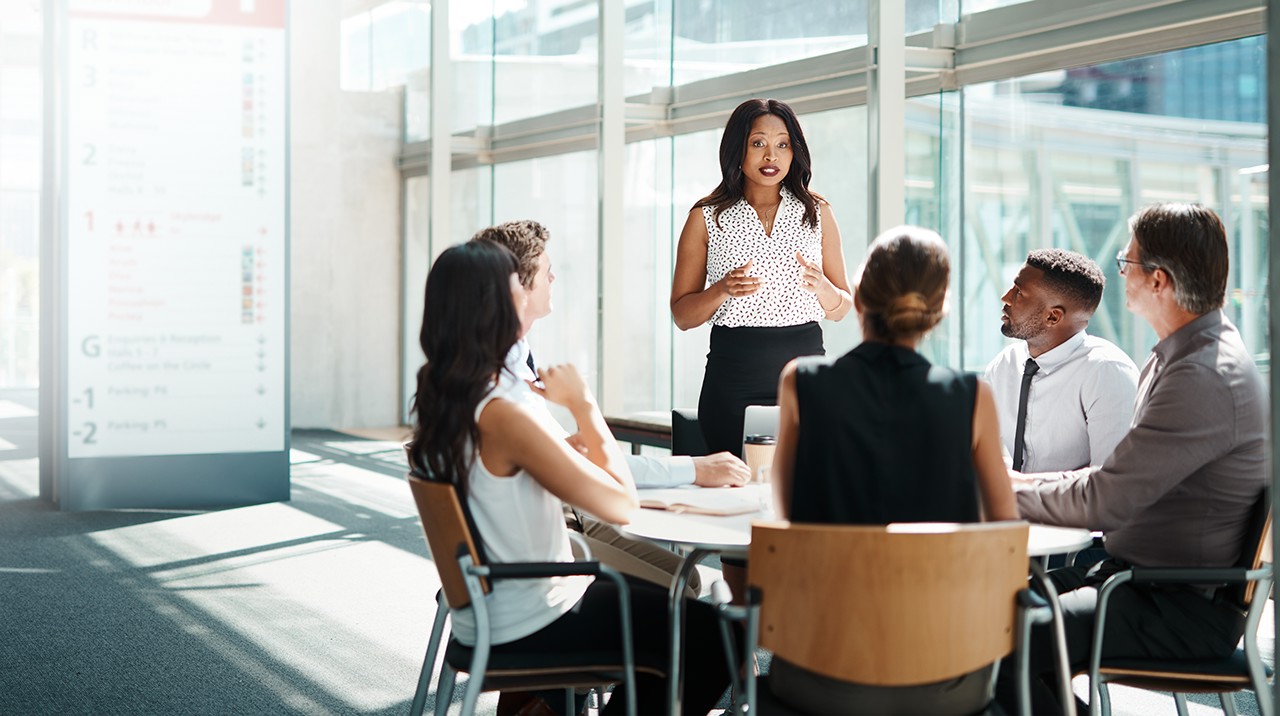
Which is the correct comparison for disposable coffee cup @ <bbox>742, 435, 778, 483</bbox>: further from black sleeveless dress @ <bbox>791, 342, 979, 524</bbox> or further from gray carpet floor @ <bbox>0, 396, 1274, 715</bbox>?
gray carpet floor @ <bbox>0, 396, 1274, 715</bbox>

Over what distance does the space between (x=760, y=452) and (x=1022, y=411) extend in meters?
0.81

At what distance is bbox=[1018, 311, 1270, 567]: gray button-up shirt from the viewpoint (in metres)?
2.32

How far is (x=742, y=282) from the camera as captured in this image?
3.40 m

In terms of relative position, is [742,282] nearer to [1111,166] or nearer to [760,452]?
[760,452]

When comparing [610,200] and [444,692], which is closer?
[444,692]

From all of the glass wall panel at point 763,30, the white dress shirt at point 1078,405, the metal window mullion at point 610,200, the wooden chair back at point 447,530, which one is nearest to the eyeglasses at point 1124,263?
the white dress shirt at point 1078,405

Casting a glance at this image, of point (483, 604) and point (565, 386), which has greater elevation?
point (565, 386)

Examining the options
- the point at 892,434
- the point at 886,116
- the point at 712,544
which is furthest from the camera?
the point at 886,116

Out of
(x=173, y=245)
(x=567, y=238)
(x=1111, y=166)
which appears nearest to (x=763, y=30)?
(x=1111, y=166)

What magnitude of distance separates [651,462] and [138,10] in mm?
5403

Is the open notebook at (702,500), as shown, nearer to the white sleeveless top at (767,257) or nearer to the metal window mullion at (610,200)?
the white sleeveless top at (767,257)

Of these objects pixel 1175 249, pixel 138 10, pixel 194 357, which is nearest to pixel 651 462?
pixel 1175 249

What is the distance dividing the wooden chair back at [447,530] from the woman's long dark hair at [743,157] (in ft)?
4.94

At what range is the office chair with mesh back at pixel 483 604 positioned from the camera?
7.36 feet
